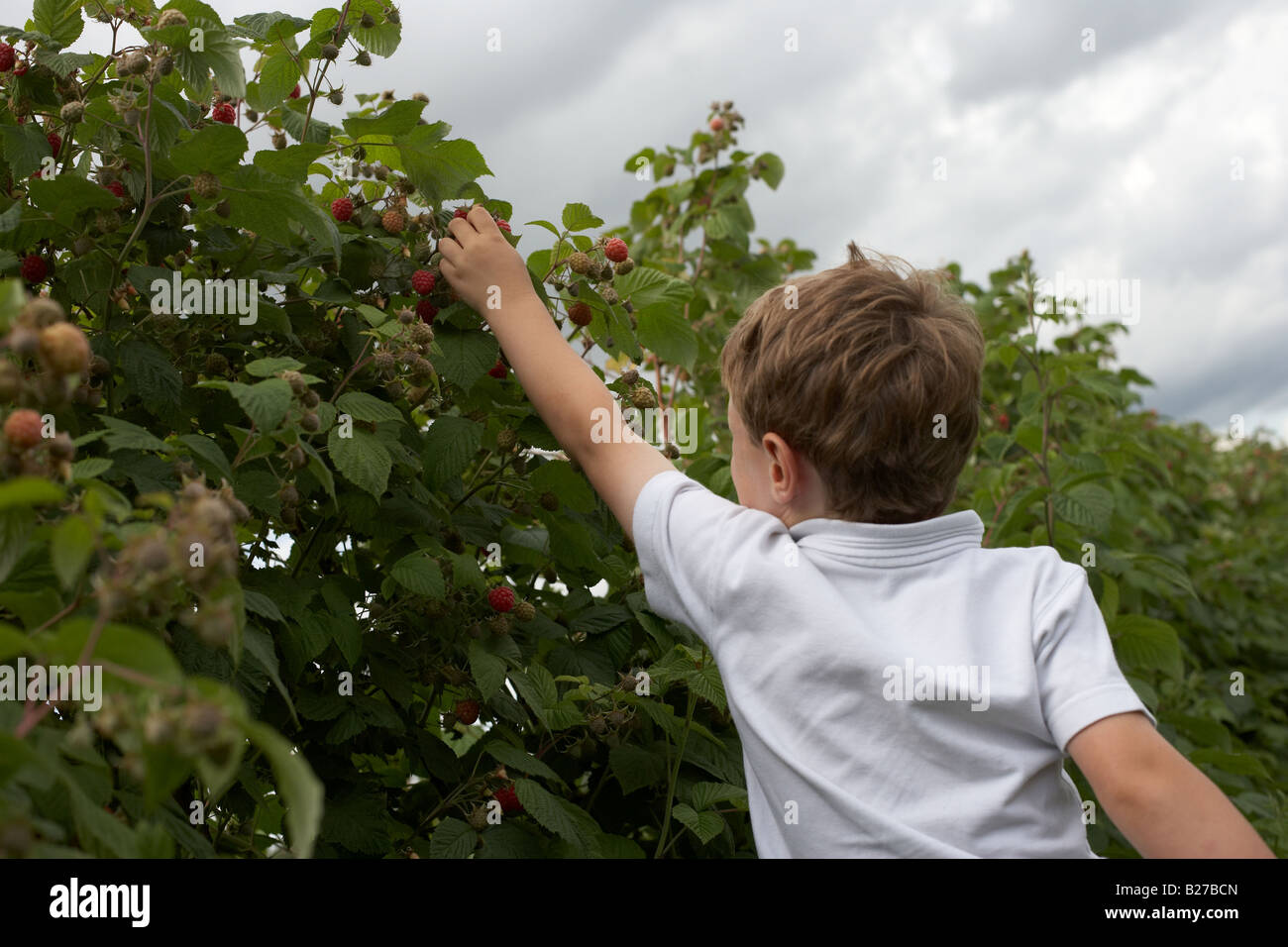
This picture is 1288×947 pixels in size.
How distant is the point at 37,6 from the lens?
4.97 feet

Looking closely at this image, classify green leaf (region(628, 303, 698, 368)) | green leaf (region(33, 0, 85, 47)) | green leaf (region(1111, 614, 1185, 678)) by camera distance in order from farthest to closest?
green leaf (region(1111, 614, 1185, 678)) → green leaf (region(628, 303, 698, 368)) → green leaf (region(33, 0, 85, 47))

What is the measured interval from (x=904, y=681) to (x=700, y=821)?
0.47 m

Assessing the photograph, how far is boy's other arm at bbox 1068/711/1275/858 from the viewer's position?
43.6 inches

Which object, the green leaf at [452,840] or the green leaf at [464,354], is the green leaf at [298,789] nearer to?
the green leaf at [452,840]

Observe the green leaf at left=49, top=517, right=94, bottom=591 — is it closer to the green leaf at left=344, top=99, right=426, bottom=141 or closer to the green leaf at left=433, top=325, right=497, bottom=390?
the green leaf at left=433, top=325, right=497, bottom=390

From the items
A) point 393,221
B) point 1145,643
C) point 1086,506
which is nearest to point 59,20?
point 393,221

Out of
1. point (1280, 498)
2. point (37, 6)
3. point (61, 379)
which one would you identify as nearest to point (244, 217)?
point (37, 6)

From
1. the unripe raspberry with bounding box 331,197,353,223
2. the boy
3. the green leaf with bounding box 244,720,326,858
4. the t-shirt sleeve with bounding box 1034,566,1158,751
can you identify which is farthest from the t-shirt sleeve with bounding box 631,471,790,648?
the green leaf with bounding box 244,720,326,858

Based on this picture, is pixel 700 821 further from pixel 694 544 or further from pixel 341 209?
pixel 341 209

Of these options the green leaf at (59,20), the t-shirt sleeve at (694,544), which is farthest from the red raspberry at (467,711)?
the green leaf at (59,20)

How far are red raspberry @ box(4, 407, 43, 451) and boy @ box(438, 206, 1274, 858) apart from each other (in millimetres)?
765

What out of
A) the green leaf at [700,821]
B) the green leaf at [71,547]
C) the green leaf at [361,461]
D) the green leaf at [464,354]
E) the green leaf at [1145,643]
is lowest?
the green leaf at [700,821]

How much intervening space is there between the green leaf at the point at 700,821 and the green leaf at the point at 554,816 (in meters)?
0.13

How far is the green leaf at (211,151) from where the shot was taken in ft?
4.40
